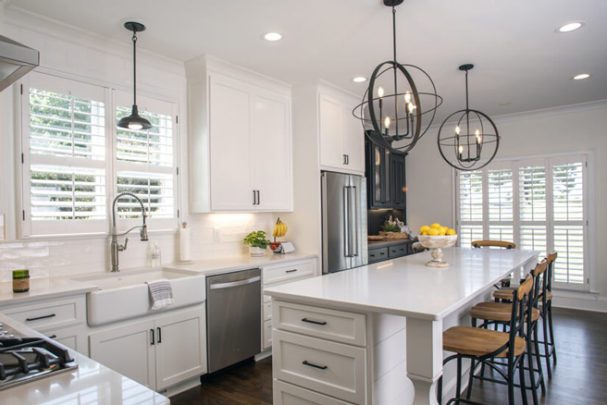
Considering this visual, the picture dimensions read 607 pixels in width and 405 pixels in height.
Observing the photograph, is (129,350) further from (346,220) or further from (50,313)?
(346,220)

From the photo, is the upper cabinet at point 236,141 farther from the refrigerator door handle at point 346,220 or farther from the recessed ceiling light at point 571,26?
the recessed ceiling light at point 571,26

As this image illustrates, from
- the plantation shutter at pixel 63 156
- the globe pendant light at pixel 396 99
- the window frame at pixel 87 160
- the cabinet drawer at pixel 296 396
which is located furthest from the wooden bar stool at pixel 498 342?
the plantation shutter at pixel 63 156

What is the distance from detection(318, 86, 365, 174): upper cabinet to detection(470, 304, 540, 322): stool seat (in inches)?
80.3

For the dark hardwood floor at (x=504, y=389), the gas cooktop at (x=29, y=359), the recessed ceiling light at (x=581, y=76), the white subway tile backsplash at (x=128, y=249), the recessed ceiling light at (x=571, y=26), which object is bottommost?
the dark hardwood floor at (x=504, y=389)

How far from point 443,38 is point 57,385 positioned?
3.24 metres

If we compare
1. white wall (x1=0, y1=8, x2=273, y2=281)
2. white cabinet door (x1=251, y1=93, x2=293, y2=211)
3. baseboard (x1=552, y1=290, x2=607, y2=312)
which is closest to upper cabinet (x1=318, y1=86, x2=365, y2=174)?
white cabinet door (x1=251, y1=93, x2=293, y2=211)

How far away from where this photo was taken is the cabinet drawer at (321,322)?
6.31 ft

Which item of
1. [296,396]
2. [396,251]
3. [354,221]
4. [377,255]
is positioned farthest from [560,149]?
[296,396]

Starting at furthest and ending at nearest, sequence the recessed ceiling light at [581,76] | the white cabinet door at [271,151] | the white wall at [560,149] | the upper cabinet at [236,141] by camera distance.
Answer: the white wall at [560,149] < the recessed ceiling light at [581,76] < the white cabinet door at [271,151] < the upper cabinet at [236,141]

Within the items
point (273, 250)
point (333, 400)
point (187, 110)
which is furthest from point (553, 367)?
point (187, 110)

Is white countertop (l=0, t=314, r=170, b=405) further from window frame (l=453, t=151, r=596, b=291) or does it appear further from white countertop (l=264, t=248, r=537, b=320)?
window frame (l=453, t=151, r=596, b=291)

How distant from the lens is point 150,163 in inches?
133

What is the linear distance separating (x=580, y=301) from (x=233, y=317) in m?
4.70

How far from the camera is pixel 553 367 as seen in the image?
11.0 feet
